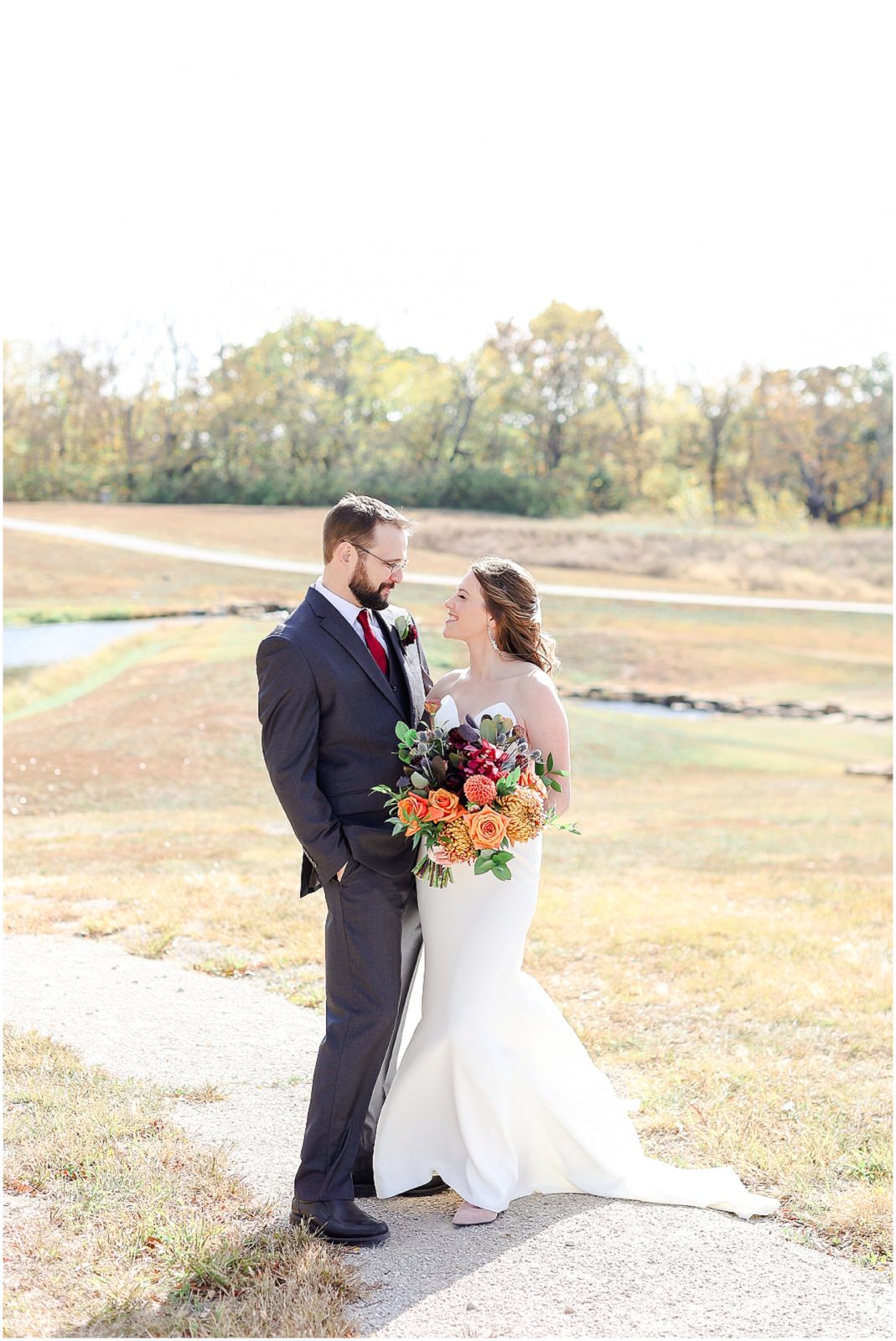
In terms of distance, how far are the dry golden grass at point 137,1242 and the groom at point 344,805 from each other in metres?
0.24

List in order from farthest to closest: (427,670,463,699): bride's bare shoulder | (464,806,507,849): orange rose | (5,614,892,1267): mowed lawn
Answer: (5,614,892,1267): mowed lawn → (427,670,463,699): bride's bare shoulder → (464,806,507,849): orange rose

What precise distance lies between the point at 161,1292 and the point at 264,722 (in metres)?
1.62

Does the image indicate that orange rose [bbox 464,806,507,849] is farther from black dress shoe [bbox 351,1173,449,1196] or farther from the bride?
black dress shoe [bbox 351,1173,449,1196]

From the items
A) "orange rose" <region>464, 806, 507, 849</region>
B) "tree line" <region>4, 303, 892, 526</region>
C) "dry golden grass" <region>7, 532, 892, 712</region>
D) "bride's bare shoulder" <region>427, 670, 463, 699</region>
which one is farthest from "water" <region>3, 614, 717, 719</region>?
"orange rose" <region>464, 806, 507, 849</region>

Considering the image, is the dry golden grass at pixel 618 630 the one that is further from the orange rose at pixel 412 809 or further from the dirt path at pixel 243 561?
the orange rose at pixel 412 809

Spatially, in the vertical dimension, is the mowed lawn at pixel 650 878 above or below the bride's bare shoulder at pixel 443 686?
below

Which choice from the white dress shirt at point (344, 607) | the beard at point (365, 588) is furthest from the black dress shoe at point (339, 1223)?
the beard at point (365, 588)

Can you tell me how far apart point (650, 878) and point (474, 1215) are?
6.55 metres

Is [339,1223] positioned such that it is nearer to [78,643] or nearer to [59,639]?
[78,643]

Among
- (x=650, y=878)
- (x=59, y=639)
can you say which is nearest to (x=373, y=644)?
(x=650, y=878)

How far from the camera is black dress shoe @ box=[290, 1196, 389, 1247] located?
3.64 metres

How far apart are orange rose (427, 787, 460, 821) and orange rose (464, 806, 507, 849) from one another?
5 centimetres

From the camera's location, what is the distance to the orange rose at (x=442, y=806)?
3588 mm

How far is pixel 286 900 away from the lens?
810cm
